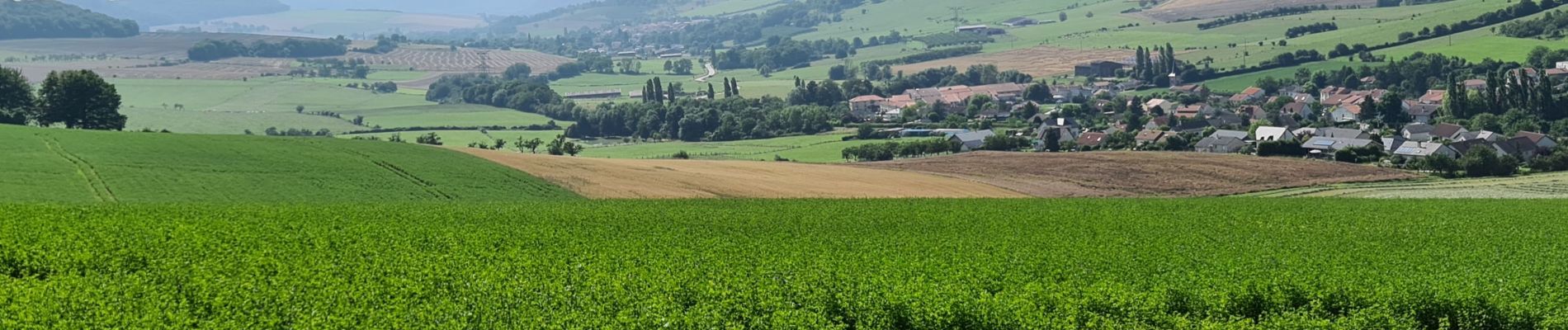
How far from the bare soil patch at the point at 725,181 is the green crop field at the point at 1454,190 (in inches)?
655

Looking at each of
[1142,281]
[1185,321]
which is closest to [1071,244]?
[1142,281]

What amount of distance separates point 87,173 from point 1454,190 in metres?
65.1

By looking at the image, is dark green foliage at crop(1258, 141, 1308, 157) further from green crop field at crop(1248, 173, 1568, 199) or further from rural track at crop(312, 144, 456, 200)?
rural track at crop(312, 144, 456, 200)

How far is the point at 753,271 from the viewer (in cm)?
3166

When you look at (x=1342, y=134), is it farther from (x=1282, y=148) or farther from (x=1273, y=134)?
(x=1282, y=148)

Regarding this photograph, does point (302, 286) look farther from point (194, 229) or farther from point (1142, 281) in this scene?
point (1142, 281)

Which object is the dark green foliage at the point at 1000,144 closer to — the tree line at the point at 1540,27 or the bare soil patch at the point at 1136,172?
the bare soil patch at the point at 1136,172

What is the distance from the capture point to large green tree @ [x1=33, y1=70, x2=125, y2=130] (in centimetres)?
9169

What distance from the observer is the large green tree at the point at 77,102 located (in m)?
91.7

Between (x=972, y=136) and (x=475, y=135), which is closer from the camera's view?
(x=972, y=136)

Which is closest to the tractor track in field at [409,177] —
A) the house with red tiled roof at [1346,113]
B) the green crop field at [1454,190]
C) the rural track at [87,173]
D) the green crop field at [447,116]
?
the rural track at [87,173]

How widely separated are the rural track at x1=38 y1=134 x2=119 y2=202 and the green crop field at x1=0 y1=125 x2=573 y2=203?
0.04 metres

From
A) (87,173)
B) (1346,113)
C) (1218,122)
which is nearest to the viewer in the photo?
(87,173)

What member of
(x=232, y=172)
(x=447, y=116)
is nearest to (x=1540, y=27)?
(x=447, y=116)
